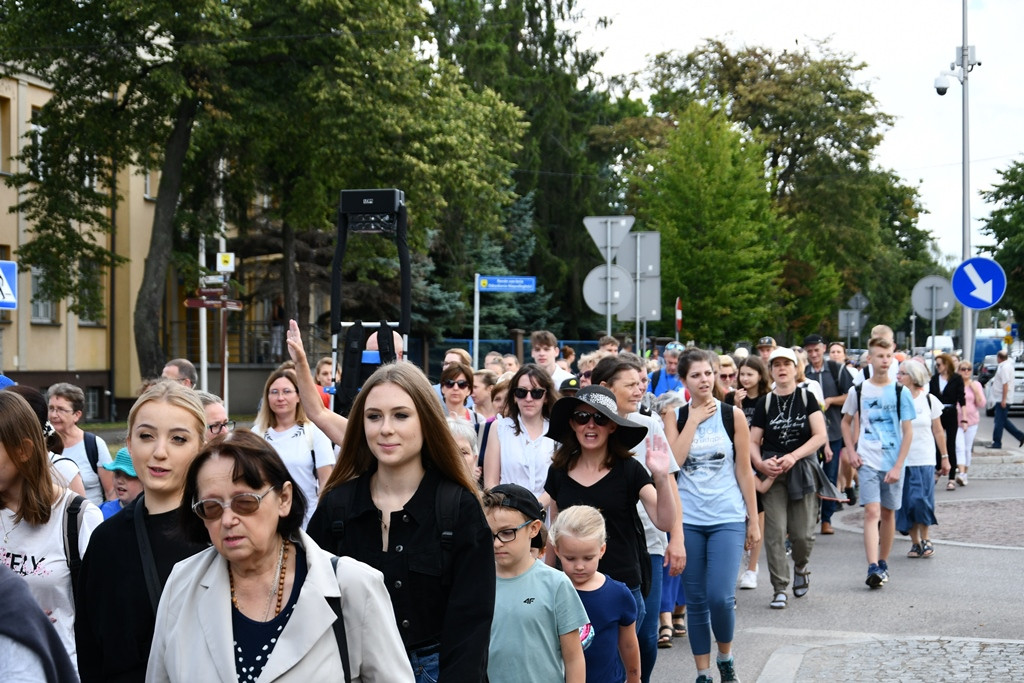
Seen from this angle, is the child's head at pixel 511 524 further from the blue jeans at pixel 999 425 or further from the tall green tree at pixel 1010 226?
the tall green tree at pixel 1010 226

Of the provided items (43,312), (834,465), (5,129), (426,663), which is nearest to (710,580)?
(426,663)

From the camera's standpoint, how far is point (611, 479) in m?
6.56

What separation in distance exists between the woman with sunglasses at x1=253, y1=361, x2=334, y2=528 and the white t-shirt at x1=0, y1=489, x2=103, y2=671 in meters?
3.27

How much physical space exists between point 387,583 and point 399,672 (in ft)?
2.34

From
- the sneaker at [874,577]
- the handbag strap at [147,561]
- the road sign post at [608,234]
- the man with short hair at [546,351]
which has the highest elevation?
the road sign post at [608,234]

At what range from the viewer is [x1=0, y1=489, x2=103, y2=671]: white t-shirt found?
4613 mm

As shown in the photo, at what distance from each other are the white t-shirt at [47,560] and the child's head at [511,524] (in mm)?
1401

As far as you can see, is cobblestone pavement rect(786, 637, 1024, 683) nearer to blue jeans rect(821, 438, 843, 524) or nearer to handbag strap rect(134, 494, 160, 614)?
handbag strap rect(134, 494, 160, 614)

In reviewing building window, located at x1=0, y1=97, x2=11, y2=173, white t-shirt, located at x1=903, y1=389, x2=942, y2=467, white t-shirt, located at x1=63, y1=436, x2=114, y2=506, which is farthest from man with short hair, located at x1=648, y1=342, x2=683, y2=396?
building window, located at x1=0, y1=97, x2=11, y2=173

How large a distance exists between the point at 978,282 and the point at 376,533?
1708 centimetres

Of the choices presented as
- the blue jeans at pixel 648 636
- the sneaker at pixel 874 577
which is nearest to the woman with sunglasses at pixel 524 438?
the blue jeans at pixel 648 636

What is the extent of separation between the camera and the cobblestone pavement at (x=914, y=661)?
315 inches

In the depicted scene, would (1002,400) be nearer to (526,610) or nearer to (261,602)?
(526,610)

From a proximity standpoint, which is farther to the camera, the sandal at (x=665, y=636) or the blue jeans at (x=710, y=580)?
the sandal at (x=665, y=636)
